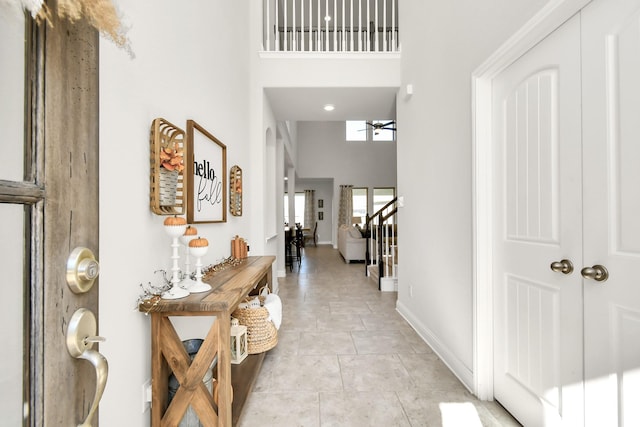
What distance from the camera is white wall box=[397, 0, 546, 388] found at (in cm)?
208

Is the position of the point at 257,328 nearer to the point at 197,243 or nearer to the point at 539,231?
the point at 197,243

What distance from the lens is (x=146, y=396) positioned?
1438mm

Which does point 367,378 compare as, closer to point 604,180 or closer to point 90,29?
point 604,180

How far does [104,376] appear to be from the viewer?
20.8 inches

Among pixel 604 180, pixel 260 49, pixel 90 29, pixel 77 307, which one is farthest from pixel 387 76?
pixel 77 307

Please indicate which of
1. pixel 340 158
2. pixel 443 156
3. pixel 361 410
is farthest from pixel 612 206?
pixel 340 158

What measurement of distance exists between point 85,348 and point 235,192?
2408mm

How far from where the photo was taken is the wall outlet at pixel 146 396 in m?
1.42

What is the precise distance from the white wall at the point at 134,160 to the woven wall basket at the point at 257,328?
34.0 inches

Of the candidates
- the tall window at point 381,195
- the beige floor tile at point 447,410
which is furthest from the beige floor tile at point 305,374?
the tall window at point 381,195

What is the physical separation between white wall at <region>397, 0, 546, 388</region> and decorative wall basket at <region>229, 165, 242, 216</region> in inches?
→ 68.7

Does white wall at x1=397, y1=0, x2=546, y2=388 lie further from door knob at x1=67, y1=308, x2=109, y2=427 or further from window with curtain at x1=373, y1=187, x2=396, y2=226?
window with curtain at x1=373, y1=187, x2=396, y2=226

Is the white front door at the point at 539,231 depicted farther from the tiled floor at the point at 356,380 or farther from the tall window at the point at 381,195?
the tall window at the point at 381,195

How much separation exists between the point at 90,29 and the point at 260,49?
3.59 m
